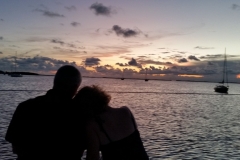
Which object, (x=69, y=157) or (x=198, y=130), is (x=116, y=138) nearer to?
(x=69, y=157)

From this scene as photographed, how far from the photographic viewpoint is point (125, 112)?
3463mm

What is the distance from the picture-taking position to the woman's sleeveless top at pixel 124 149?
333 cm

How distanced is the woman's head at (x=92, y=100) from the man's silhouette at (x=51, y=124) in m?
0.10

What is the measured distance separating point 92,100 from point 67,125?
382mm

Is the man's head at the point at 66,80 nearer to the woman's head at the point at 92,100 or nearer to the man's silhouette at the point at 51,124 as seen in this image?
the man's silhouette at the point at 51,124

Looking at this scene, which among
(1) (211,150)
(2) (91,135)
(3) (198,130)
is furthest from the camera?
(3) (198,130)

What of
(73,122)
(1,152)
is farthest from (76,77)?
(1,152)

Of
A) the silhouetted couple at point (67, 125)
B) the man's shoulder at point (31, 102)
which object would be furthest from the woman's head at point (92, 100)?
the man's shoulder at point (31, 102)

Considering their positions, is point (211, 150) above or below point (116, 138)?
below

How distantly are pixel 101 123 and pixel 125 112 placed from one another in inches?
13.6

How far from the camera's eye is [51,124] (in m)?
3.21

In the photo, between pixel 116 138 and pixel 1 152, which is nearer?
pixel 116 138

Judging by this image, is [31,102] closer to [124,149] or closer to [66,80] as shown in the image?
[66,80]

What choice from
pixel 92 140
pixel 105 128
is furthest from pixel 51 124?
pixel 105 128
